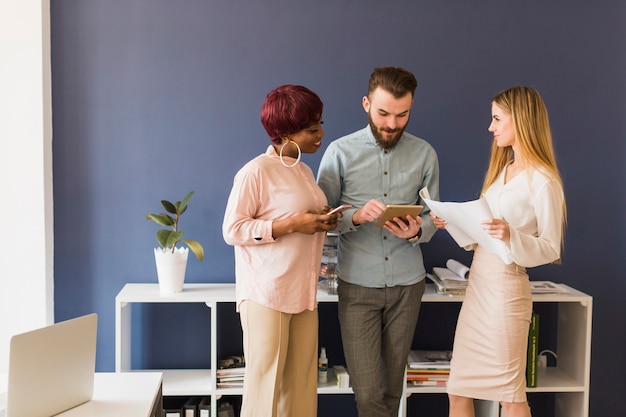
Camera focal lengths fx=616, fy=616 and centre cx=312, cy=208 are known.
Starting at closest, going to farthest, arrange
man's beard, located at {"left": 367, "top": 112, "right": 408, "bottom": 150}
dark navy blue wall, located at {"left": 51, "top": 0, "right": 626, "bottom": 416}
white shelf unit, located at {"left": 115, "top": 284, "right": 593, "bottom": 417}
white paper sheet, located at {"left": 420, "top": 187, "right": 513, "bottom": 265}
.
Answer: white paper sheet, located at {"left": 420, "top": 187, "right": 513, "bottom": 265}
man's beard, located at {"left": 367, "top": 112, "right": 408, "bottom": 150}
white shelf unit, located at {"left": 115, "top": 284, "right": 593, "bottom": 417}
dark navy blue wall, located at {"left": 51, "top": 0, "right": 626, "bottom": 416}

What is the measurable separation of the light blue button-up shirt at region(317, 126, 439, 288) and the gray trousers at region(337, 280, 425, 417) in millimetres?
52

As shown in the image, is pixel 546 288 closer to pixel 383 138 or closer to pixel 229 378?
pixel 383 138

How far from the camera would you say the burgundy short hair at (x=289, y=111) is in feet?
7.16

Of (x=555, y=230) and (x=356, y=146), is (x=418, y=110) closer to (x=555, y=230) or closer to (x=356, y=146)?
(x=356, y=146)

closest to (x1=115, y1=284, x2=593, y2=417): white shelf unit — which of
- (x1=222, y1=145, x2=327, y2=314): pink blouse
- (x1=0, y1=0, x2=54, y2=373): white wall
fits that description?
(x1=0, y1=0, x2=54, y2=373): white wall

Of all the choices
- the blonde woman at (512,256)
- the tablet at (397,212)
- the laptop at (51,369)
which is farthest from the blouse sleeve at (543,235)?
the laptop at (51,369)

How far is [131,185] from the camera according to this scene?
3154mm

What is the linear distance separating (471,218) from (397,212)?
269 mm

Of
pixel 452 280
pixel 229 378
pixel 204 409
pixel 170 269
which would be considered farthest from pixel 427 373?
pixel 170 269

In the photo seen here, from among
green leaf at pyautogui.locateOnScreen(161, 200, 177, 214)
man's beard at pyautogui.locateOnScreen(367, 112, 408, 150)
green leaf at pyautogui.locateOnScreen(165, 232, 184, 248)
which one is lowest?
green leaf at pyautogui.locateOnScreen(165, 232, 184, 248)

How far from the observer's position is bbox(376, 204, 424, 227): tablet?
2234 mm

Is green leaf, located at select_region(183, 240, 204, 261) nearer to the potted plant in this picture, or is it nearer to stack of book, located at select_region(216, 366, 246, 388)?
the potted plant

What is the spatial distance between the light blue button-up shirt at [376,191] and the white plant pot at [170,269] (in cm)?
83

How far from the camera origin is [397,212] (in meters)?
2.27
